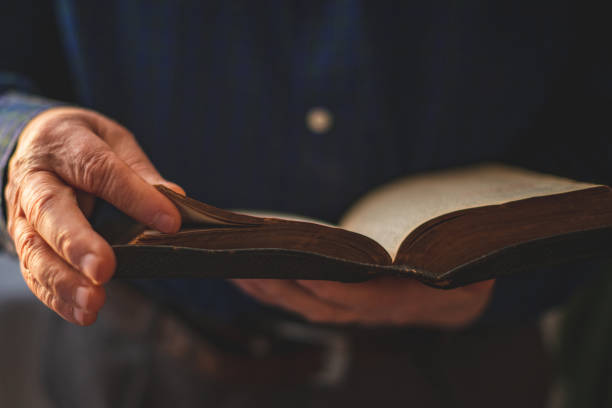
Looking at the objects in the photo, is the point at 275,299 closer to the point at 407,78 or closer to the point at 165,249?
the point at 165,249

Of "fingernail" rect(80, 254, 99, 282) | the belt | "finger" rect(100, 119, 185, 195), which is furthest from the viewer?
the belt

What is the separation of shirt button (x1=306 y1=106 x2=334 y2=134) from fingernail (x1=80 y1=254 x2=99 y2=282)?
43 centimetres

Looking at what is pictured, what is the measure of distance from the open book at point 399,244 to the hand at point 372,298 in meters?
0.09

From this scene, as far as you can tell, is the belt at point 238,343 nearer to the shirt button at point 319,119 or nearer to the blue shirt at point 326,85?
the blue shirt at point 326,85

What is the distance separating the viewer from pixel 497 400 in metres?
1.03

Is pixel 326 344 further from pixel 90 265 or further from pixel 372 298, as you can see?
pixel 90 265

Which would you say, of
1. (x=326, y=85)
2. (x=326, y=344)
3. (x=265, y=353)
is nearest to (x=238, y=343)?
(x=265, y=353)

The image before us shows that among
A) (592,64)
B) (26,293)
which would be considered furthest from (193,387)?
(592,64)

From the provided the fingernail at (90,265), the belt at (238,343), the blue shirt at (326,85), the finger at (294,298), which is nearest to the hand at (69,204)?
the fingernail at (90,265)

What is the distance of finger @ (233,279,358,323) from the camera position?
1.59 feet

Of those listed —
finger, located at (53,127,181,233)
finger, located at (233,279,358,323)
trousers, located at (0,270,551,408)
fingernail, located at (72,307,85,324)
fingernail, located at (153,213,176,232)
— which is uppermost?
finger, located at (53,127,181,233)

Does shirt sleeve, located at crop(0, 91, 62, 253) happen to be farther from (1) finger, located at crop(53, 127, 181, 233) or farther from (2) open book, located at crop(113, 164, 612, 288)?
(2) open book, located at crop(113, 164, 612, 288)

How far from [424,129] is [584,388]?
Answer: 2.33 ft

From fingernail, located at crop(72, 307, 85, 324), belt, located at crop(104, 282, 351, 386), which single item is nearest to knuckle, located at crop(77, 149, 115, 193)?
fingernail, located at crop(72, 307, 85, 324)
